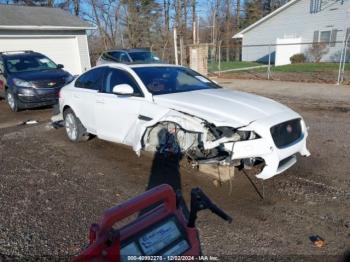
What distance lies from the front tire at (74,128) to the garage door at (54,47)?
10.1 m

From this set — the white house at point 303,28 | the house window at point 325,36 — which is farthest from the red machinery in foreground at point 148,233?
the house window at point 325,36

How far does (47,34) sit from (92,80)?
1182cm

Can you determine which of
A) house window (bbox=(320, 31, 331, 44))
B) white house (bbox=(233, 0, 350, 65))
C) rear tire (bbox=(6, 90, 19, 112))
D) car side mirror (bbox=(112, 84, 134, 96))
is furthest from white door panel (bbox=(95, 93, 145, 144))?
house window (bbox=(320, 31, 331, 44))

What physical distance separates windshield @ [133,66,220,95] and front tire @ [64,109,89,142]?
6.08 feet

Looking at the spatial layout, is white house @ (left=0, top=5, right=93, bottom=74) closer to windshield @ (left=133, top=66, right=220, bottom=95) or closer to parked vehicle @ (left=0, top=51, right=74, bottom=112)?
parked vehicle @ (left=0, top=51, right=74, bottom=112)

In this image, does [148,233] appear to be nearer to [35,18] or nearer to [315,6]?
[35,18]

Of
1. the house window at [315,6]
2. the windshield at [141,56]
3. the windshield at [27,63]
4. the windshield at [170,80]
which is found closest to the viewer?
the windshield at [170,80]

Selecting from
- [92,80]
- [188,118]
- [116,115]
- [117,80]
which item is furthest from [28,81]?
[188,118]

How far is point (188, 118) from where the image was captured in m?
3.98

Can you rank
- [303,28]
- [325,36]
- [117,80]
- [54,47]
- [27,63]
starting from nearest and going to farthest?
[117,80], [27,63], [54,47], [325,36], [303,28]

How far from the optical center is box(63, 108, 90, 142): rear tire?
614 cm

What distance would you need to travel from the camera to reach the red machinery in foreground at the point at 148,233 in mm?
1648

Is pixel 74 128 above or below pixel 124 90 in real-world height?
below

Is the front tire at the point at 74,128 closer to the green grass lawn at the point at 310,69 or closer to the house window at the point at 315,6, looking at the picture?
the green grass lawn at the point at 310,69
